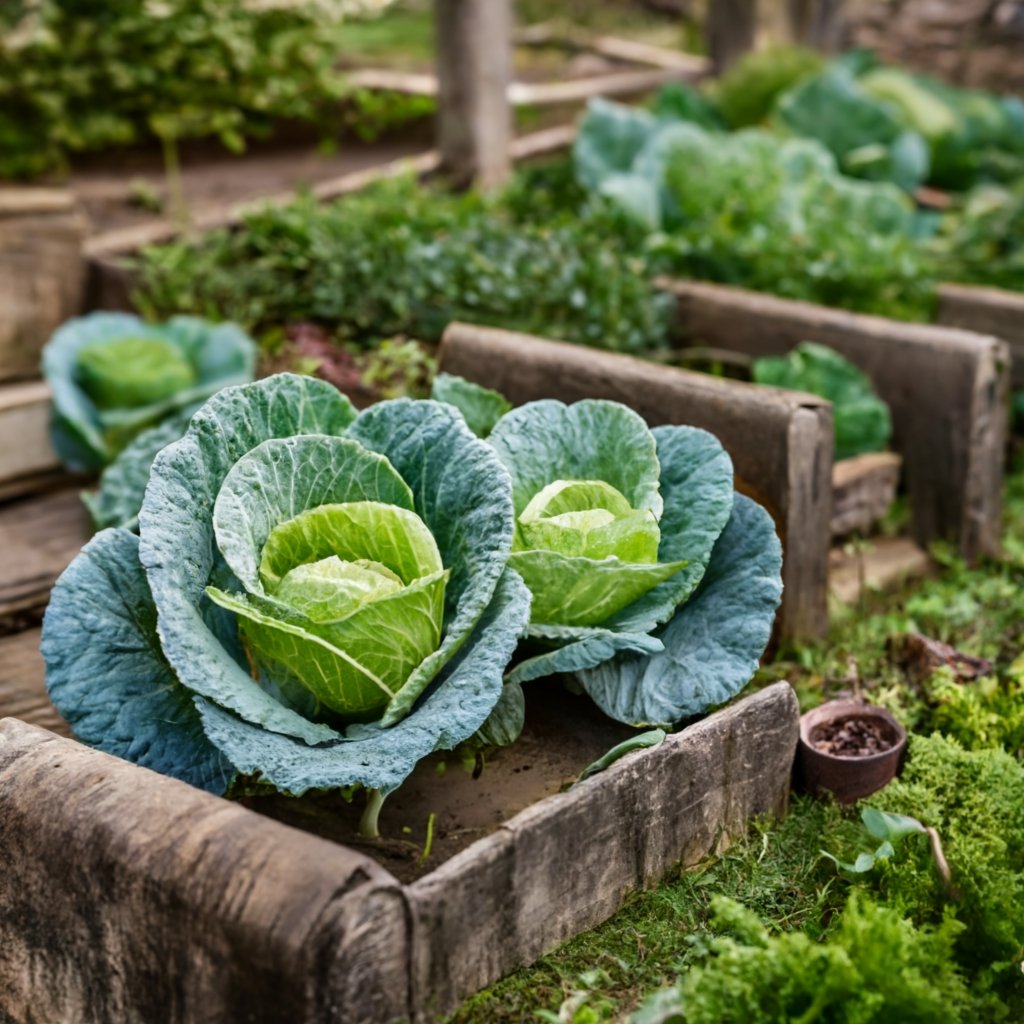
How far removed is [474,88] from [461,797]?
3542 mm

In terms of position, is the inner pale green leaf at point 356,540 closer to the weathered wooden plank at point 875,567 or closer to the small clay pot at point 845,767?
the small clay pot at point 845,767

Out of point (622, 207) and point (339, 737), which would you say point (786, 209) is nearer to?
point (622, 207)

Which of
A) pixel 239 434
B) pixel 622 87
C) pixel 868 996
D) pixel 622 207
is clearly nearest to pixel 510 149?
pixel 622 207

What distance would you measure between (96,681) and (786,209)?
3.17 meters

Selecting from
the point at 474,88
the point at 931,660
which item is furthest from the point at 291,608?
the point at 474,88

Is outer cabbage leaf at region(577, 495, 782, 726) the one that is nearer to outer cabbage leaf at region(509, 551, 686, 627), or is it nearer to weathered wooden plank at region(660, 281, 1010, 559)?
outer cabbage leaf at region(509, 551, 686, 627)

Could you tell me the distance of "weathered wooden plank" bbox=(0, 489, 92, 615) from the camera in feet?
11.0

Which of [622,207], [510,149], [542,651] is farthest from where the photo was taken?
[510,149]

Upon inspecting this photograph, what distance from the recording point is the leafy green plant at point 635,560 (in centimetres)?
223

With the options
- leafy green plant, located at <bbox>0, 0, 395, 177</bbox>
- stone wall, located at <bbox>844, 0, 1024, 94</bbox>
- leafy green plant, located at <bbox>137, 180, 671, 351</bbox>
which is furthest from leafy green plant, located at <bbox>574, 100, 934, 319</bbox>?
stone wall, located at <bbox>844, 0, 1024, 94</bbox>

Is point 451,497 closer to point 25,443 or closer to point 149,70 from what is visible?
point 25,443

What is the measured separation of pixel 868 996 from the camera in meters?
1.74

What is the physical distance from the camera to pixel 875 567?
3.51 metres

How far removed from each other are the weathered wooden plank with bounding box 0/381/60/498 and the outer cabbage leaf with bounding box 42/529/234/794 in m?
2.09
